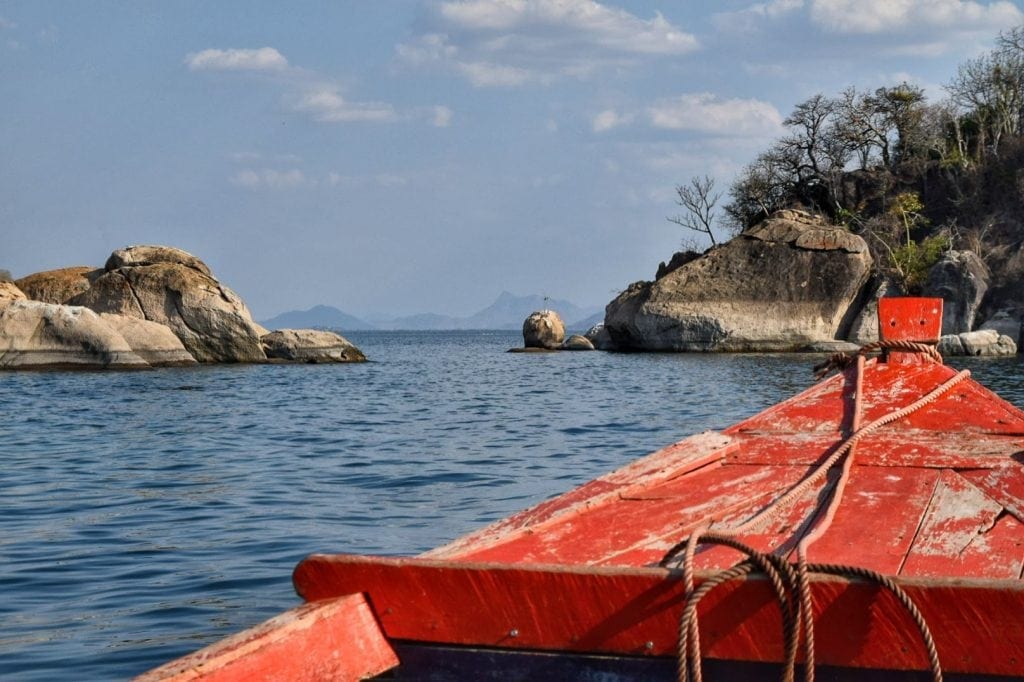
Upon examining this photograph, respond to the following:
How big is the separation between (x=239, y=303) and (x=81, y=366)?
5.44 metres

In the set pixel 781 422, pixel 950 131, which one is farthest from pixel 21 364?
pixel 950 131

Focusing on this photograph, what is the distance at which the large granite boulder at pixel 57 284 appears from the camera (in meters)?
34.1

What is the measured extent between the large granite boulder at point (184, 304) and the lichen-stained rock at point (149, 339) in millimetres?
477

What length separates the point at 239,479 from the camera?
415 inches

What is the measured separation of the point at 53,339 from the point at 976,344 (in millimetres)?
26832

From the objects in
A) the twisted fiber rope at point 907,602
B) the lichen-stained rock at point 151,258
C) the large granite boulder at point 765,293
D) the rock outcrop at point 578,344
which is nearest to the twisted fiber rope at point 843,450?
the twisted fiber rope at point 907,602

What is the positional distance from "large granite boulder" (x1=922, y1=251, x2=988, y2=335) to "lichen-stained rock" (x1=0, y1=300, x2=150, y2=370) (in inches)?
1044

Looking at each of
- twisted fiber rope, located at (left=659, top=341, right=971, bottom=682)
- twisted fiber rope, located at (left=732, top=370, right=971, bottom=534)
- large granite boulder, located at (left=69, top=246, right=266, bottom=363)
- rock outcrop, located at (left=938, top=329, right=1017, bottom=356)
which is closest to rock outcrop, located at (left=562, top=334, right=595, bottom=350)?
rock outcrop, located at (left=938, top=329, right=1017, bottom=356)

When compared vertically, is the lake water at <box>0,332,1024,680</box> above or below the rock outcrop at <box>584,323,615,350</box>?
below

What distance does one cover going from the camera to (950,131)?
50.9m

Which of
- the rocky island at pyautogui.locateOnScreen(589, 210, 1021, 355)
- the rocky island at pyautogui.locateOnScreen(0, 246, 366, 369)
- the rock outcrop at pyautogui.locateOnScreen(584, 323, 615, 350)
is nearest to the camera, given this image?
the rocky island at pyautogui.locateOnScreen(0, 246, 366, 369)

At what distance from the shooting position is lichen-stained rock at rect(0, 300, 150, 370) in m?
28.9

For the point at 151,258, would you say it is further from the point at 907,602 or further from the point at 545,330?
the point at 907,602

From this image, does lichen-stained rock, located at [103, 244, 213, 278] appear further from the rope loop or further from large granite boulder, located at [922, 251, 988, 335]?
the rope loop
